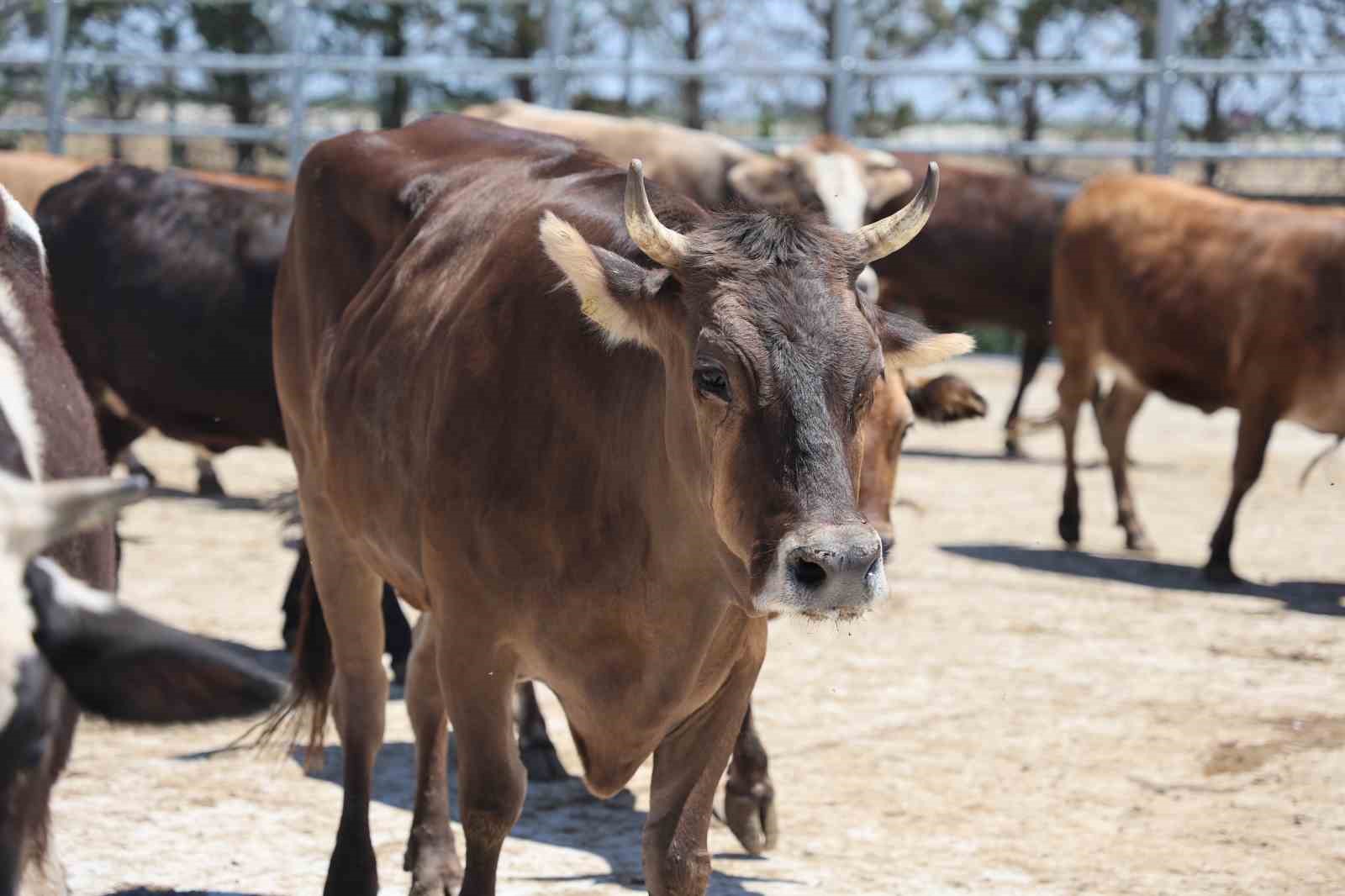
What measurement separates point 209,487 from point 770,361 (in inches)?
322

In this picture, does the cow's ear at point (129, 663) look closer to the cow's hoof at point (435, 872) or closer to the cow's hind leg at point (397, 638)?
the cow's hoof at point (435, 872)

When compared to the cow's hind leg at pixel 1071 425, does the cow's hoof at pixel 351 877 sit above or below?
above

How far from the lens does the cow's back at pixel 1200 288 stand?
361 inches

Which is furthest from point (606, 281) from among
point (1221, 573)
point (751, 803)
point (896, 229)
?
point (1221, 573)

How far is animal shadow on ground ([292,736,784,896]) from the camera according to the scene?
4.74 m

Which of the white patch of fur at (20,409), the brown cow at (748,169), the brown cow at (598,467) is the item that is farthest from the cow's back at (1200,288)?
the white patch of fur at (20,409)

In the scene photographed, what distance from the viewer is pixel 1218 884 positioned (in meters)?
4.67

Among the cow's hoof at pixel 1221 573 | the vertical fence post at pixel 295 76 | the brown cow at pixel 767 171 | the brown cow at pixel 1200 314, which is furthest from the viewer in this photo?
the vertical fence post at pixel 295 76

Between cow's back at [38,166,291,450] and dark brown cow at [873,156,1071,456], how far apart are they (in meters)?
7.38

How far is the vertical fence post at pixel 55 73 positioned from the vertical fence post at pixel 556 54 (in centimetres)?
463

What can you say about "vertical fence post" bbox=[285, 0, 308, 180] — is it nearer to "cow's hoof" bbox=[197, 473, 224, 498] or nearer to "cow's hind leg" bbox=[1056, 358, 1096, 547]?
"cow's hoof" bbox=[197, 473, 224, 498]

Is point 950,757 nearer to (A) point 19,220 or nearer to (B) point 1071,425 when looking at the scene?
(A) point 19,220

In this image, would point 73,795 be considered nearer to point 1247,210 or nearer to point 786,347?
point 786,347

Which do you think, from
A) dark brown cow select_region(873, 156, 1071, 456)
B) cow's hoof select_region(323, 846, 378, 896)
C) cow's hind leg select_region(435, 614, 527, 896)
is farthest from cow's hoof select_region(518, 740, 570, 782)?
dark brown cow select_region(873, 156, 1071, 456)
